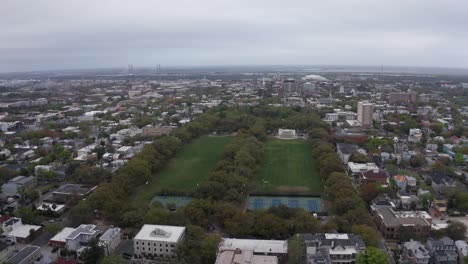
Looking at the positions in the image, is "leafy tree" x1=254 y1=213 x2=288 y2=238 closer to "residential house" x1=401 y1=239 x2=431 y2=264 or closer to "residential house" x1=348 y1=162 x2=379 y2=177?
"residential house" x1=401 y1=239 x2=431 y2=264

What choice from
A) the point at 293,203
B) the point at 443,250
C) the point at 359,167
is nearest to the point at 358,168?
the point at 359,167

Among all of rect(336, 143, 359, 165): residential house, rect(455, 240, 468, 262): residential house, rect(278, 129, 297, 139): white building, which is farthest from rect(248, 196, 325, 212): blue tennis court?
rect(278, 129, 297, 139): white building

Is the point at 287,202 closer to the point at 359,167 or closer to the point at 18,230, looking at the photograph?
the point at 359,167

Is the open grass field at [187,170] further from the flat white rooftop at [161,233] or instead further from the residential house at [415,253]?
the residential house at [415,253]

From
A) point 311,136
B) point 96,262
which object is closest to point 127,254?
point 96,262

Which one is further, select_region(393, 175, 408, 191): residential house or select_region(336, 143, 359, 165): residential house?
select_region(336, 143, 359, 165): residential house
